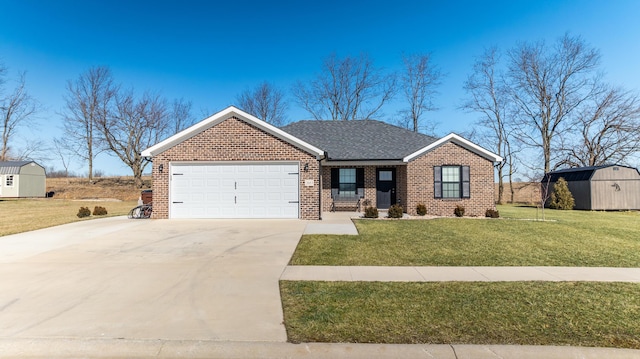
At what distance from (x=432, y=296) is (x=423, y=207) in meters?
11.2

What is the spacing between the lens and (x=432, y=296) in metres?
4.71

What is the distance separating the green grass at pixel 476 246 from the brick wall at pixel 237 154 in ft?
9.34

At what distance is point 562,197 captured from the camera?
22.3 m

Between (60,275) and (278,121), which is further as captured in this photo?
(278,121)

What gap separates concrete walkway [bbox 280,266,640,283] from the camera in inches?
222

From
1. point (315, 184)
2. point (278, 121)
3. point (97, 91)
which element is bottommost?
point (315, 184)

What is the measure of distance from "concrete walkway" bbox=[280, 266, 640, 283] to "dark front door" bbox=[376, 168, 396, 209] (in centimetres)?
1098

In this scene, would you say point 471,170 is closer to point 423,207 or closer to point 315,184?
point 423,207

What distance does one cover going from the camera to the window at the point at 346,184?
1711 centimetres

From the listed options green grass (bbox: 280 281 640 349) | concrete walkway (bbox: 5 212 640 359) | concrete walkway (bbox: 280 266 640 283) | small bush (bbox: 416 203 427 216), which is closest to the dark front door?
small bush (bbox: 416 203 427 216)

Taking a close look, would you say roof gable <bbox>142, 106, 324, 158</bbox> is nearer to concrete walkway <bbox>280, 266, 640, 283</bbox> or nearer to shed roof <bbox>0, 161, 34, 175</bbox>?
concrete walkway <bbox>280, 266, 640, 283</bbox>

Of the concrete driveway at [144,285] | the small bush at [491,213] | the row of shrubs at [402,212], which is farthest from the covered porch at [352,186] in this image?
the concrete driveway at [144,285]

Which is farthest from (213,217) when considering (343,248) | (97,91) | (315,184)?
(97,91)

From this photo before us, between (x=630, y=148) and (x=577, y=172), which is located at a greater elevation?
(x=630, y=148)
